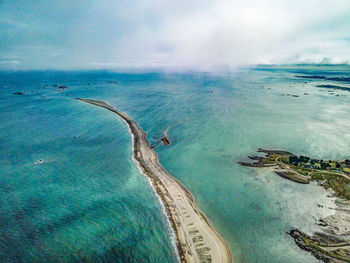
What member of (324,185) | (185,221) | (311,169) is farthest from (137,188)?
(311,169)

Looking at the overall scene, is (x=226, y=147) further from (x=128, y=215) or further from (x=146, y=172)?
(x=128, y=215)

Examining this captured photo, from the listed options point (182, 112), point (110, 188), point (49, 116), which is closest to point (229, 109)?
point (182, 112)

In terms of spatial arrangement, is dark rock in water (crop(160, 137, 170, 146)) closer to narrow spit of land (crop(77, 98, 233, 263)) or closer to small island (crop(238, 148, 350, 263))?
narrow spit of land (crop(77, 98, 233, 263))

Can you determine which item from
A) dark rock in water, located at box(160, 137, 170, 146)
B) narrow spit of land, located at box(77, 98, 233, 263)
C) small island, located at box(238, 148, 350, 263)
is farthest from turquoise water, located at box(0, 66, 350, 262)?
dark rock in water, located at box(160, 137, 170, 146)

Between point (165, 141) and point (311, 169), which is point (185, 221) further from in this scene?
point (311, 169)

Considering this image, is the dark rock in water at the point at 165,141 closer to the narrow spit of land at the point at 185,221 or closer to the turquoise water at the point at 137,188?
the turquoise water at the point at 137,188

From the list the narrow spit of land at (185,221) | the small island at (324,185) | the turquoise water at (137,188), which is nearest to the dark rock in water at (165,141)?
the turquoise water at (137,188)
